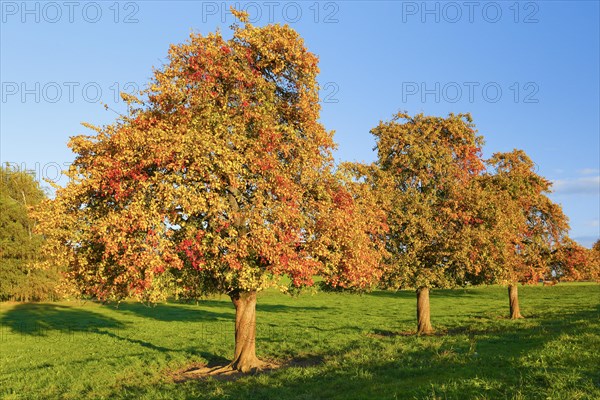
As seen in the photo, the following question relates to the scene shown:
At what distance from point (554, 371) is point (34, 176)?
85908 mm

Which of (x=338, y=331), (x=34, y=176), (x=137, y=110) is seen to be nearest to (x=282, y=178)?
(x=137, y=110)

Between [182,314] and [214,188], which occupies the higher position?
[214,188]

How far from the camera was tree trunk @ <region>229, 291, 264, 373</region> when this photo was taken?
77.6ft

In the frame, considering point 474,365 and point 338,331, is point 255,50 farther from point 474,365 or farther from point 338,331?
point 338,331

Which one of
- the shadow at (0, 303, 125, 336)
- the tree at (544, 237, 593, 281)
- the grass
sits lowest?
the shadow at (0, 303, 125, 336)

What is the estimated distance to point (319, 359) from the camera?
2633cm

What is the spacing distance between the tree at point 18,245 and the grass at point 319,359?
25.0 m

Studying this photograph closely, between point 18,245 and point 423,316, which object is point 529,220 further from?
point 18,245

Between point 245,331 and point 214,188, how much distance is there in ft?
27.3

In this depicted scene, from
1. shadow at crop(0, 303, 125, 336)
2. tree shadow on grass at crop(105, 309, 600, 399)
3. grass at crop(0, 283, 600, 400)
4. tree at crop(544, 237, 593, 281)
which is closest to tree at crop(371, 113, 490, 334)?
grass at crop(0, 283, 600, 400)

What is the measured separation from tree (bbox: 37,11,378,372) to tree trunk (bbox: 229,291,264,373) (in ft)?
0.49

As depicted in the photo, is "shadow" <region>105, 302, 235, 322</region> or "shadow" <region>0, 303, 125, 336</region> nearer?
"shadow" <region>0, 303, 125, 336</region>

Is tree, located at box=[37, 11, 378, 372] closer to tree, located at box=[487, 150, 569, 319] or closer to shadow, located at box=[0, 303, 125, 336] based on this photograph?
tree, located at box=[487, 150, 569, 319]

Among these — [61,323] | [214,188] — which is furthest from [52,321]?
[214,188]
